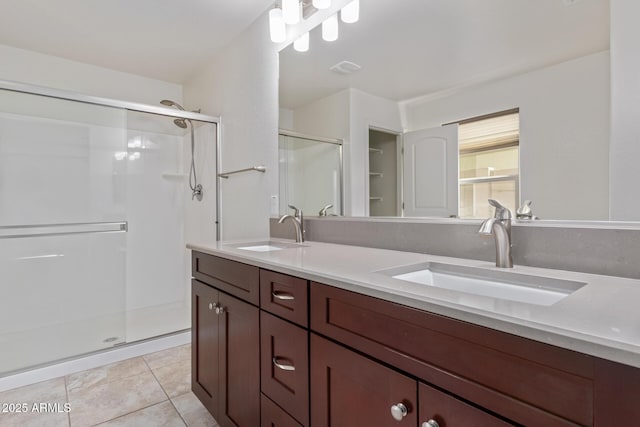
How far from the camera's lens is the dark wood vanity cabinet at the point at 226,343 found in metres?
1.21

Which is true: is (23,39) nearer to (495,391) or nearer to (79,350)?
(79,350)

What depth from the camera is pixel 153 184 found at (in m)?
3.13

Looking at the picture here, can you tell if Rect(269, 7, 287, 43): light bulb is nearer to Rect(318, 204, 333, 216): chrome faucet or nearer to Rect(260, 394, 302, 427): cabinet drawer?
Rect(318, 204, 333, 216): chrome faucet

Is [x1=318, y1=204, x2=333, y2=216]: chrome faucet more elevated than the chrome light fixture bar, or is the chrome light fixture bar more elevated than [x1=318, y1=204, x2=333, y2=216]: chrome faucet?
the chrome light fixture bar

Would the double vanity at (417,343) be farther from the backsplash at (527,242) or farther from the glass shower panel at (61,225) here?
the glass shower panel at (61,225)

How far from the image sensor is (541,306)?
1.93 ft

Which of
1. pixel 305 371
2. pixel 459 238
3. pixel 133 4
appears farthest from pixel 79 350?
pixel 459 238

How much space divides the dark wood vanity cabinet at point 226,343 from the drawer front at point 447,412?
67cm

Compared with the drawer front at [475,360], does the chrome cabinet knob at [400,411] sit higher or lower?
lower

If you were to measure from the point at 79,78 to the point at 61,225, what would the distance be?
124cm

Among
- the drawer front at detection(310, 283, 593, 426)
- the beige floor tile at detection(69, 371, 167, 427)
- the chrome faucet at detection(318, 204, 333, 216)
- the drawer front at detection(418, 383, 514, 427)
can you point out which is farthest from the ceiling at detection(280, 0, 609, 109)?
the beige floor tile at detection(69, 371, 167, 427)

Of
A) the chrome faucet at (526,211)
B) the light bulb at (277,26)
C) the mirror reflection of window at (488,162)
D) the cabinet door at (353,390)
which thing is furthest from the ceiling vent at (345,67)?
the cabinet door at (353,390)

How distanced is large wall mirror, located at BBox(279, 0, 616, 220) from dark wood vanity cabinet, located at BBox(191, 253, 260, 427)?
2.24 feet

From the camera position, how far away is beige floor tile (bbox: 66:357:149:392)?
6.32 ft
